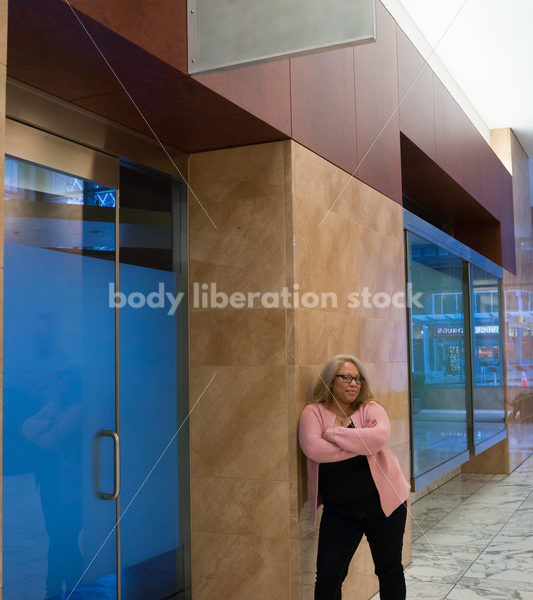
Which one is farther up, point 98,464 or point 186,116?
point 186,116

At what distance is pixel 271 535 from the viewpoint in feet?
13.7

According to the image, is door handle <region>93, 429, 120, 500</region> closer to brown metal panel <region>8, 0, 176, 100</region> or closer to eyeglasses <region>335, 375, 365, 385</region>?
eyeglasses <region>335, 375, 365, 385</region>

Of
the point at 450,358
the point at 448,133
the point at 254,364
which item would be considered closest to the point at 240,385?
the point at 254,364

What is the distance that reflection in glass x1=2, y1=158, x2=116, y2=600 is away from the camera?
3.27 metres

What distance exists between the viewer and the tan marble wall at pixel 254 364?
165 inches

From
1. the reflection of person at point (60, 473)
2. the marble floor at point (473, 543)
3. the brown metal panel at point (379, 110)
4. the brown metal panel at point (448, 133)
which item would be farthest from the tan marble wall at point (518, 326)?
the reflection of person at point (60, 473)

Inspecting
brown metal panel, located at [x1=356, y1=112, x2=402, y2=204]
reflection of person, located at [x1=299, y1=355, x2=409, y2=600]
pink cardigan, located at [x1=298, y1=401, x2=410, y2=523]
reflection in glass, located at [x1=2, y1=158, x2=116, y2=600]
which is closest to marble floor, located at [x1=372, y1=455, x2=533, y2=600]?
reflection of person, located at [x1=299, y1=355, x2=409, y2=600]

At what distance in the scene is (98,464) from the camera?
147 inches

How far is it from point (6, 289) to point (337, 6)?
6.01ft

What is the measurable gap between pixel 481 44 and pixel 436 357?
3725mm

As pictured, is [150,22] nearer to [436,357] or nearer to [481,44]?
[436,357]

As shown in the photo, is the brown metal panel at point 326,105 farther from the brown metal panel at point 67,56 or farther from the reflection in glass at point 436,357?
the reflection in glass at point 436,357

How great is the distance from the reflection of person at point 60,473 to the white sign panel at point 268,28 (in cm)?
166

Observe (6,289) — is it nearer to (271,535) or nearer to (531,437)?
(271,535)
